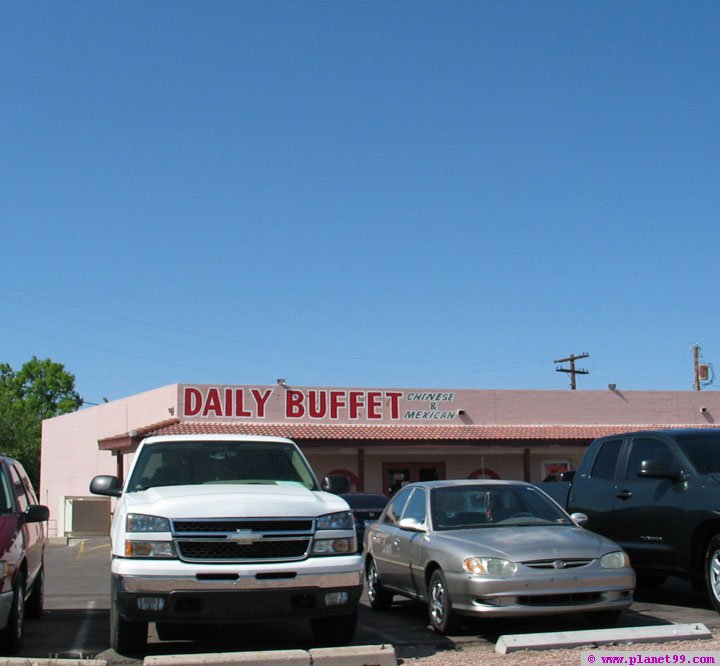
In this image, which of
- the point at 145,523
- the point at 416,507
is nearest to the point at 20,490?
the point at 145,523

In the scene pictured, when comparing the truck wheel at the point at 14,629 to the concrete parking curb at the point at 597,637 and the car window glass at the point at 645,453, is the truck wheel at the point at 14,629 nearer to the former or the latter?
the concrete parking curb at the point at 597,637

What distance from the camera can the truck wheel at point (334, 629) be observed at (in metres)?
8.34

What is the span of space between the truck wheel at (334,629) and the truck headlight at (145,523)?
61.3 inches

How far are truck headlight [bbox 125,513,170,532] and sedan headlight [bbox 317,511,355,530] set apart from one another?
120cm

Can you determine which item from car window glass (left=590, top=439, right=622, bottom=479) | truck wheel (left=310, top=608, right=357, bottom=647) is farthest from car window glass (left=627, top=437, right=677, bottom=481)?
truck wheel (left=310, top=608, right=357, bottom=647)

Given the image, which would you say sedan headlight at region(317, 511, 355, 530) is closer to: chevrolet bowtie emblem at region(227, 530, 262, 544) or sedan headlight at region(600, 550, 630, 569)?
chevrolet bowtie emblem at region(227, 530, 262, 544)

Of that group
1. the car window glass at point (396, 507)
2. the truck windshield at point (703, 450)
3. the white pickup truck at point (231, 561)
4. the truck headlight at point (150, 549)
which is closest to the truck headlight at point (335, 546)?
the white pickup truck at point (231, 561)

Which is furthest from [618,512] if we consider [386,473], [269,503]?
[386,473]

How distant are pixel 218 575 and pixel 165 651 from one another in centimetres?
137

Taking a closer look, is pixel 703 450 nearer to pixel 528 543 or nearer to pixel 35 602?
pixel 528 543

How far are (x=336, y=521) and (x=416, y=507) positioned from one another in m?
2.99

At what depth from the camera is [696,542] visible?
10328 millimetres

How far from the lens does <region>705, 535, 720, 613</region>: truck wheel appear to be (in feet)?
32.4

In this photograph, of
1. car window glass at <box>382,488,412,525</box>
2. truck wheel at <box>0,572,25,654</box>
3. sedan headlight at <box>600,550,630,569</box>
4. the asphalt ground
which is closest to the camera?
truck wheel at <box>0,572,25,654</box>
